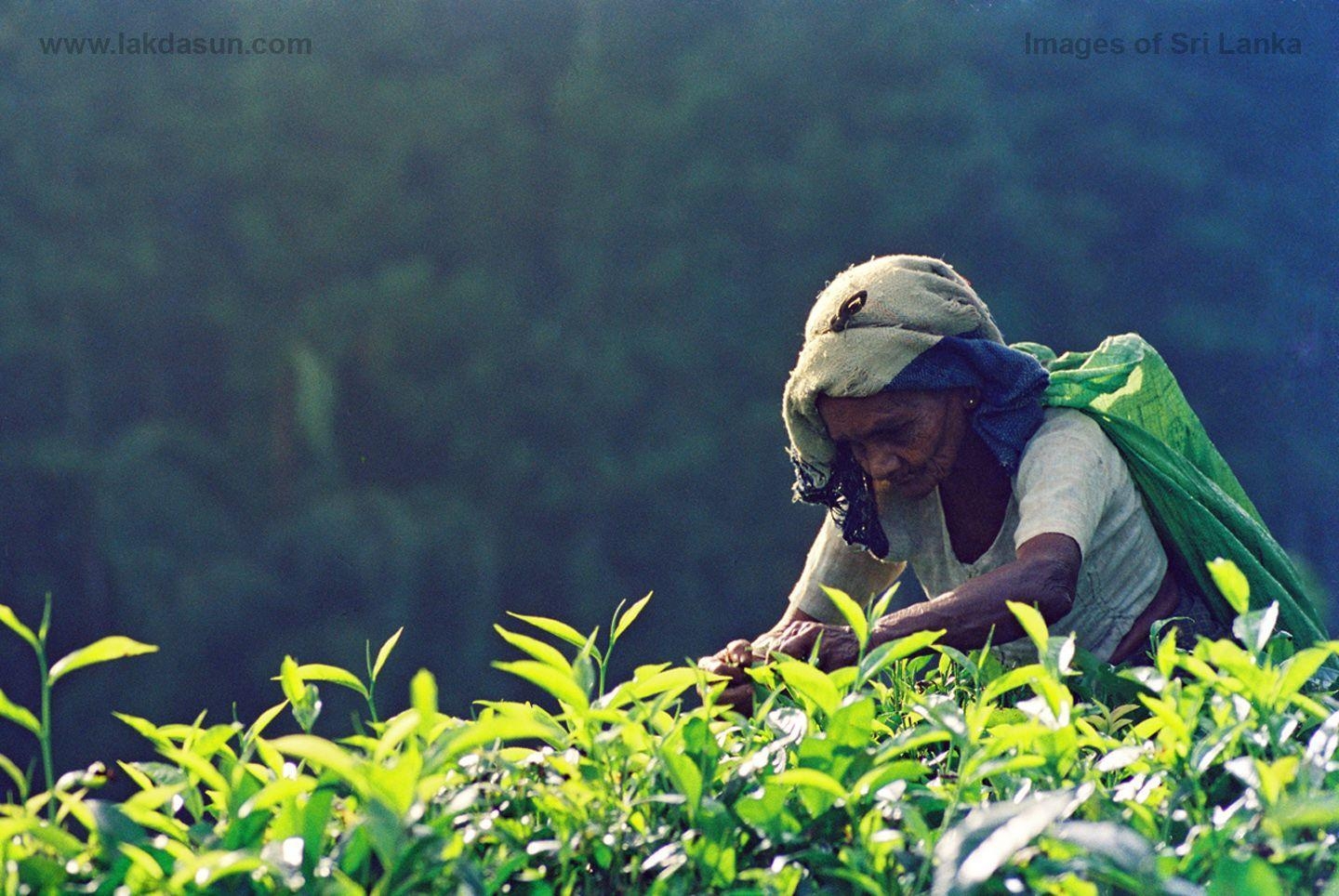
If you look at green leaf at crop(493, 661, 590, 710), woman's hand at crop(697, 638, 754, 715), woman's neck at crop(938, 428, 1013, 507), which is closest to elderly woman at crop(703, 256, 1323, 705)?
woman's neck at crop(938, 428, 1013, 507)

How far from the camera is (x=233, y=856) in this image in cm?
81

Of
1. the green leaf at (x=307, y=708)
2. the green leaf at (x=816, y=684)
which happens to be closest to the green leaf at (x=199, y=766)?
the green leaf at (x=307, y=708)

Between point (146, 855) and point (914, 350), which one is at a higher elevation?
point (914, 350)

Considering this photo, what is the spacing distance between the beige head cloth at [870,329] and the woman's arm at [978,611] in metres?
A: 0.39

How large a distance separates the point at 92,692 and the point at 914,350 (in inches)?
113

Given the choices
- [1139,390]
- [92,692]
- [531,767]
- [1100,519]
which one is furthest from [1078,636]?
[92,692]

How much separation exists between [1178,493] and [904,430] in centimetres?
45

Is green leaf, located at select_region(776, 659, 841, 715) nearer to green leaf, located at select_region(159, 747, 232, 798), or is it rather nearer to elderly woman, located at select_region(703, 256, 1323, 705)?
green leaf, located at select_region(159, 747, 232, 798)

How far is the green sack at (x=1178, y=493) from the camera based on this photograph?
89.4 inches

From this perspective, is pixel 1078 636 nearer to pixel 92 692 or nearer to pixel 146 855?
pixel 146 855

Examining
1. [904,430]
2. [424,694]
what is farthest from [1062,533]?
[424,694]

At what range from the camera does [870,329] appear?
2.19 meters

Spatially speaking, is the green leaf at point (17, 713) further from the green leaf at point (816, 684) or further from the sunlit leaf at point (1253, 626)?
the sunlit leaf at point (1253, 626)

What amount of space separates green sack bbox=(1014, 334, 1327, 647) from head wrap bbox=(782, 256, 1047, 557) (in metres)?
A: 0.10
